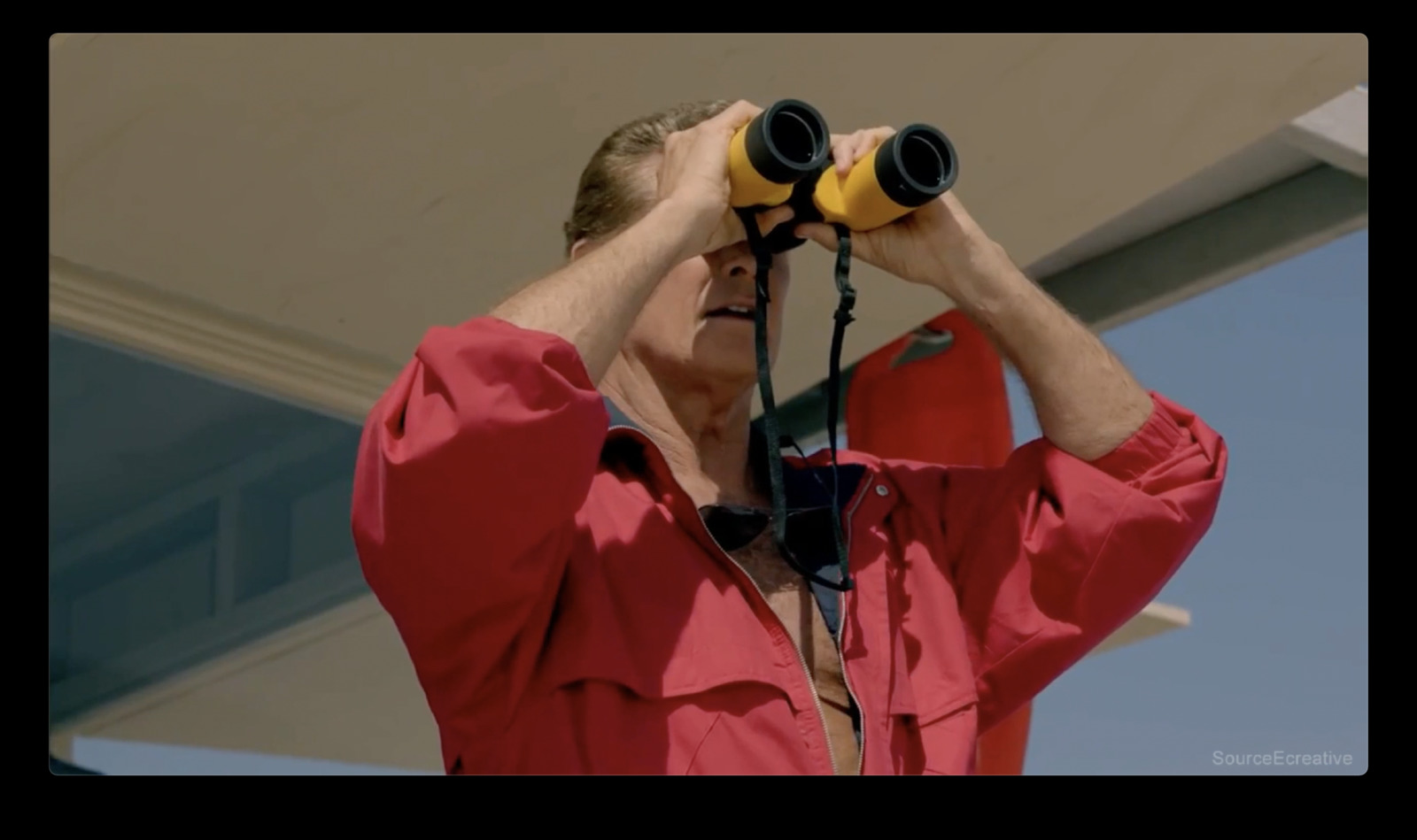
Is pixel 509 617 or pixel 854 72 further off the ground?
pixel 854 72

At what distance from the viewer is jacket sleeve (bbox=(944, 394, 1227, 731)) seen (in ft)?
5.78

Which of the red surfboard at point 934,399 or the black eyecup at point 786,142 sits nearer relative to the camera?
the black eyecup at point 786,142

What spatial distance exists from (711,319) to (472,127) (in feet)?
2.54

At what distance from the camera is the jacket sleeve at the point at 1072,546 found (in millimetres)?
1761

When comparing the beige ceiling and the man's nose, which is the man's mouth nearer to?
the man's nose

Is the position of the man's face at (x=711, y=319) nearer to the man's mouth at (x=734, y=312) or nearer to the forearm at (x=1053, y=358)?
the man's mouth at (x=734, y=312)

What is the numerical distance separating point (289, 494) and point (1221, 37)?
73.7 inches

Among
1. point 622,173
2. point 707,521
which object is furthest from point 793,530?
point 622,173

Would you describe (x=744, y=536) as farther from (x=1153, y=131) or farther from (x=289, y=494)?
(x=289, y=494)

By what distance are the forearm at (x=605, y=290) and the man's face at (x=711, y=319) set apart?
7.9 inches

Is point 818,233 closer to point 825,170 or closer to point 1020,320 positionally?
point 825,170

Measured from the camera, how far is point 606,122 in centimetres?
251

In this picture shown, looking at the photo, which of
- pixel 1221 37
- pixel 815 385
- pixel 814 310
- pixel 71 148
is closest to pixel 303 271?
pixel 71 148

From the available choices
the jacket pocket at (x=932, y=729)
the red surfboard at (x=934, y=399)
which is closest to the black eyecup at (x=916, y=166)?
the jacket pocket at (x=932, y=729)
